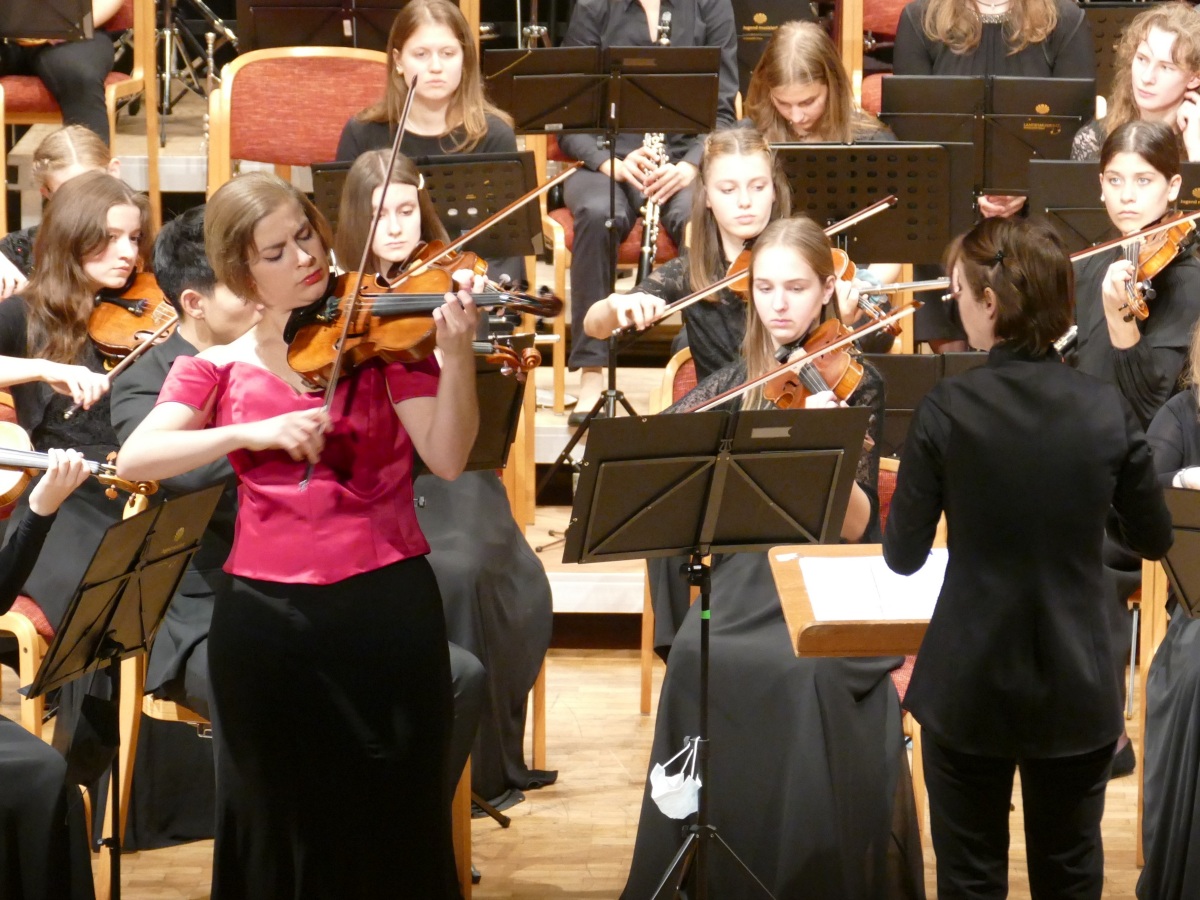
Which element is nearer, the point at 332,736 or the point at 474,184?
the point at 332,736

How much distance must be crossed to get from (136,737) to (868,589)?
4.84 feet

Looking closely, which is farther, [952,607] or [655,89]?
[655,89]

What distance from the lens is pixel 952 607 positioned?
6.97ft

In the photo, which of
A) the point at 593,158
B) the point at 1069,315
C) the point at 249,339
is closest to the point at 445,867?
the point at 249,339

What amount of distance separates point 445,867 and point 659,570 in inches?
43.6

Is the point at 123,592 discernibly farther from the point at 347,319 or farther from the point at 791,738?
the point at 791,738

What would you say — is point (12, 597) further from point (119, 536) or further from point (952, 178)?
point (952, 178)

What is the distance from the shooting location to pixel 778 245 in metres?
2.90

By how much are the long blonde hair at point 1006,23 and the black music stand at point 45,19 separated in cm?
247

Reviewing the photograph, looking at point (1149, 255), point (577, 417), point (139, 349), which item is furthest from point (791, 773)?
point (577, 417)

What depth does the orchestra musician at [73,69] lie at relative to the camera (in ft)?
16.1

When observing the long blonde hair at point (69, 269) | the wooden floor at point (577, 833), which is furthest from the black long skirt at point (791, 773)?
the long blonde hair at point (69, 269)

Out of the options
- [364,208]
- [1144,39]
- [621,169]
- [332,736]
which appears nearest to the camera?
[332,736]

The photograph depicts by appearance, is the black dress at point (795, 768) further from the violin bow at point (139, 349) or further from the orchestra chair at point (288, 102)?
the orchestra chair at point (288, 102)
